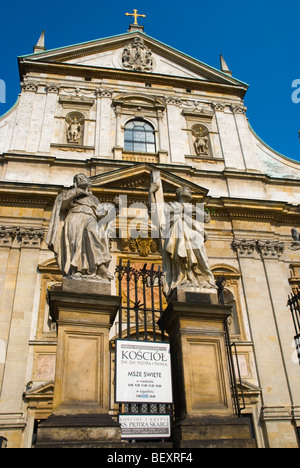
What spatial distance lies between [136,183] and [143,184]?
286 mm

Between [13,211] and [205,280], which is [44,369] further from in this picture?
[205,280]

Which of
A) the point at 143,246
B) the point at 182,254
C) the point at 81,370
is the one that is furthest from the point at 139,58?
the point at 81,370

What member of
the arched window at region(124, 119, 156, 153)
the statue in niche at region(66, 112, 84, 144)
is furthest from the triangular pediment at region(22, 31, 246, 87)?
the arched window at region(124, 119, 156, 153)

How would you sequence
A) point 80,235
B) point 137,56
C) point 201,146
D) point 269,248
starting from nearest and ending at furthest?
point 80,235
point 269,248
point 201,146
point 137,56

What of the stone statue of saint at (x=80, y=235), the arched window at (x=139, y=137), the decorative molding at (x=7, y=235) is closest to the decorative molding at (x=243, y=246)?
the arched window at (x=139, y=137)

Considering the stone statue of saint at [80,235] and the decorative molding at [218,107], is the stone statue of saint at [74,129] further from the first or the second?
the stone statue of saint at [80,235]

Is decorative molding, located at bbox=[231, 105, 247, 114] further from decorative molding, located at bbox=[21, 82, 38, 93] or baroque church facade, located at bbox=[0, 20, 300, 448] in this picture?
decorative molding, located at bbox=[21, 82, 38, 93]

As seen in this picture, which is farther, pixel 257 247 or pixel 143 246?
pixel 257 247

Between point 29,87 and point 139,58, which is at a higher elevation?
point 139,58

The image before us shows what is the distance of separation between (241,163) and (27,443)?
13511 mm

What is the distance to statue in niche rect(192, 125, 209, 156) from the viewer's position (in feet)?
61.9

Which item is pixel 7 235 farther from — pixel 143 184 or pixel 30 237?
pixel 143 184

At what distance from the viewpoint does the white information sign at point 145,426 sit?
5188 mm

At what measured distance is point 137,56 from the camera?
21.2 m
